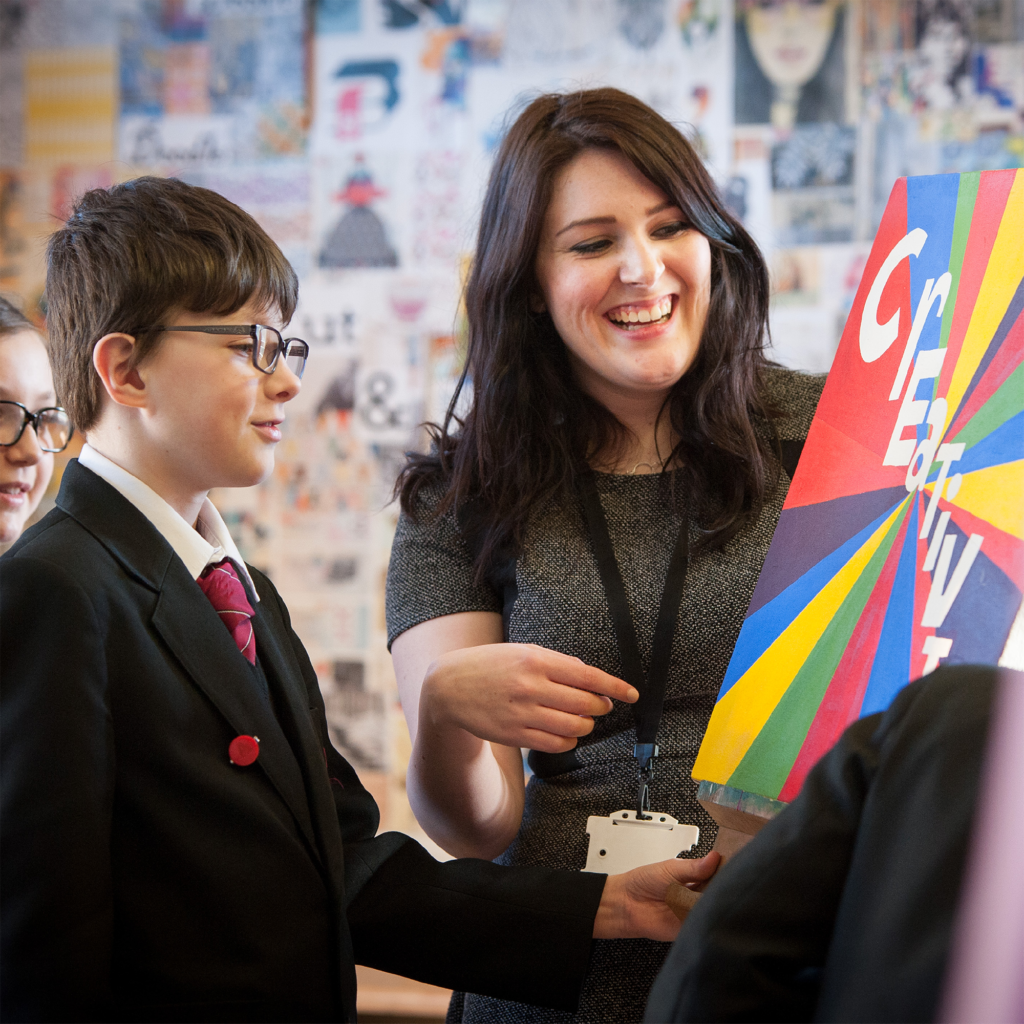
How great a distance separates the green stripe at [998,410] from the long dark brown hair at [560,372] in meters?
0.41

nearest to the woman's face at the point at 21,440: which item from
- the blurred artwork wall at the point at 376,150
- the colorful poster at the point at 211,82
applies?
the blurred artwork wall at the point at 376,150

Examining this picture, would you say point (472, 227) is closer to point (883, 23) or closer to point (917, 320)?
point (917, 320)

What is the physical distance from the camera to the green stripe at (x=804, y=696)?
800 millimetres

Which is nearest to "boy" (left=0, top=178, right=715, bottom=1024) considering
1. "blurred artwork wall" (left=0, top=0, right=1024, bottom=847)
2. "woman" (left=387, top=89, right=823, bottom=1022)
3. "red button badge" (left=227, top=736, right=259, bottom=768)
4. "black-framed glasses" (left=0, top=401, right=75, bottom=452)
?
"red button badge" (left=227, top=736, right=259, bottom=768)

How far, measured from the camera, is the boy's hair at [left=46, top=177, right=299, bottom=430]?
0.97m

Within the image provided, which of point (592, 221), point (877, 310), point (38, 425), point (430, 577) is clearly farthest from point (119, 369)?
point (877, 310)

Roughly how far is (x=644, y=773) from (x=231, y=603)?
0.46m

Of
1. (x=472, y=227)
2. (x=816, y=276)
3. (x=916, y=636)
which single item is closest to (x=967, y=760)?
(x=916, y=636)

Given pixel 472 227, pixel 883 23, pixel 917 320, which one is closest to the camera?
pixel 917 320

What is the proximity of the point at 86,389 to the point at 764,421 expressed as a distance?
757mm

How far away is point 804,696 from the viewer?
2.66ft

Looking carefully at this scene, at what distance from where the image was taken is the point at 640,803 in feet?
3.60

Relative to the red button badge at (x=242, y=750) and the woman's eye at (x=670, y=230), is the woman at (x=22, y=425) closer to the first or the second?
the red button badge at (x=242, y=750)

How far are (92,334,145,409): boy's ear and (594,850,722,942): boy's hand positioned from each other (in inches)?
24.6
